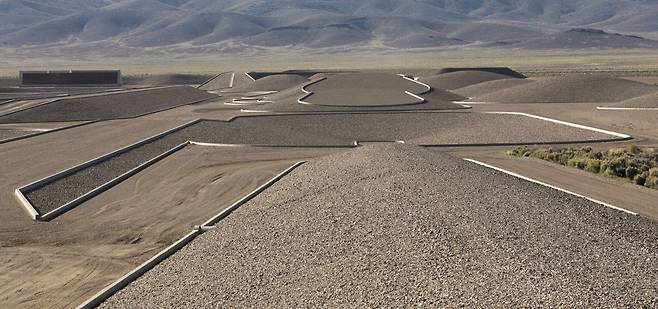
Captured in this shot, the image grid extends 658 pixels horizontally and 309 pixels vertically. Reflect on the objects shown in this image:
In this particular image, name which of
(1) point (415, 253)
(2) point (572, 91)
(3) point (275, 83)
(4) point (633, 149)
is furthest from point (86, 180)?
(3) point (275, 83)

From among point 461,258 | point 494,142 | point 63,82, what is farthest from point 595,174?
point 63,82

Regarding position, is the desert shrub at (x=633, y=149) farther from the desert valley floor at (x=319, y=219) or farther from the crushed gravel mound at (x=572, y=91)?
the crushed gravel mound at (x=572, y=91)

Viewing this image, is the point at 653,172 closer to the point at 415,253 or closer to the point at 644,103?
the point at 415,253

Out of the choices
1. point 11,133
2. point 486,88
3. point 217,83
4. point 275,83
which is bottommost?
point 11,133

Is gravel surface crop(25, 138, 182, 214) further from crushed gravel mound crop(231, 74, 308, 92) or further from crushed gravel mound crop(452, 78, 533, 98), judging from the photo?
crushed gravel mound crop(231, 74, 308, 92)

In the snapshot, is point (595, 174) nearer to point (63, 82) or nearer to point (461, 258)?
point (461, 258)
